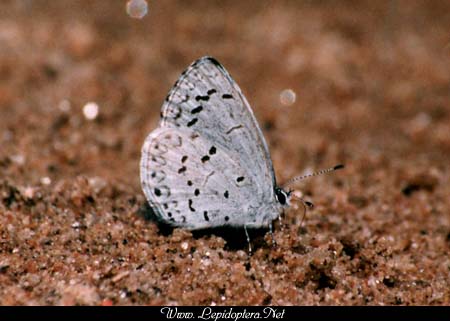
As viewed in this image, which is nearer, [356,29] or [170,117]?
[170,117]

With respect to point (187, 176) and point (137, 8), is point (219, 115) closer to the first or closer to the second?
point (187, 176)

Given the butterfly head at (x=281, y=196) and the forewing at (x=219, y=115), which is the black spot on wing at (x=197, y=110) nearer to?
the forewing at (x=219, y=115)

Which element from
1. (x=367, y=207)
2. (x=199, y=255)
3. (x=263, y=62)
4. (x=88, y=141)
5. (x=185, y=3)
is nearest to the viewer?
(x=199, y=255)

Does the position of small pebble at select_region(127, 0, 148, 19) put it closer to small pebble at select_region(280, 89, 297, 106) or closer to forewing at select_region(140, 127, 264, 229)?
small pebble at select_region(280, 89, 297, 106)

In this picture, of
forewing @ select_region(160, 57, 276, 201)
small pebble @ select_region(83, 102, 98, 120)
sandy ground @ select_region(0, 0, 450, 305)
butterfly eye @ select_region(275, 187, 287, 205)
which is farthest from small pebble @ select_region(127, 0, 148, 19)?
butterfly eye @ select_region(275, 187, 287, 205)

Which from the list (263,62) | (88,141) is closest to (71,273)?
(88,141)

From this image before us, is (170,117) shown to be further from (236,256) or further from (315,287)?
(315,287)

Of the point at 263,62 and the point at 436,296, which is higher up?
the point at 263,62
